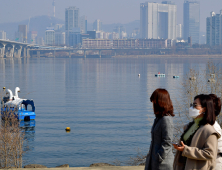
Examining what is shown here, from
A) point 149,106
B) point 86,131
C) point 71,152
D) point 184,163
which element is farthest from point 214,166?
point 149,106

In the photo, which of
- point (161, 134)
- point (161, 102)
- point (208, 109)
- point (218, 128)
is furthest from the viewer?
point (161, 134)

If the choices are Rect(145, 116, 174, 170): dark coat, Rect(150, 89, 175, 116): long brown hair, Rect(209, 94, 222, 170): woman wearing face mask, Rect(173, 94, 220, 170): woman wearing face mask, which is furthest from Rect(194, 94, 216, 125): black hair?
Rect(145, 116, 174, 170): dark coat

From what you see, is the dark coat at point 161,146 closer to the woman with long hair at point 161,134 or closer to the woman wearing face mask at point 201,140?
the woman with long hair at point 161,134

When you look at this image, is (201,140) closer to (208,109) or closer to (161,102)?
(208,109)

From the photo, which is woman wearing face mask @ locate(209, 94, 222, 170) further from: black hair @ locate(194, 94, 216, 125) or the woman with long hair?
the woman with long hair

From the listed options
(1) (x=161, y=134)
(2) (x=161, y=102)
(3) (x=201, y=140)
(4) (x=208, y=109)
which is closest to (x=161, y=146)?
(1) (x=161, y=134)

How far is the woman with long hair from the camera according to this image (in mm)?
5000

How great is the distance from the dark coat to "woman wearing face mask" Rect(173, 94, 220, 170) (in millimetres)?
428

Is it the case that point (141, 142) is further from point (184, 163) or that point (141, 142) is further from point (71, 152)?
point (184, 163)

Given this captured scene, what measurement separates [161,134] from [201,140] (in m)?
0.81

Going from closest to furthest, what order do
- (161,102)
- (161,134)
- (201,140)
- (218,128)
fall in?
(201,140) < (218,128) < (161,102) < (161,134)

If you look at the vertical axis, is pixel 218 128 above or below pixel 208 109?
below

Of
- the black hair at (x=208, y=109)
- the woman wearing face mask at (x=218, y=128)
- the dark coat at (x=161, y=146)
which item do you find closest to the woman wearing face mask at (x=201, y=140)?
the black hair at (x=208, y=109)

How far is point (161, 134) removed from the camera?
201 inches
